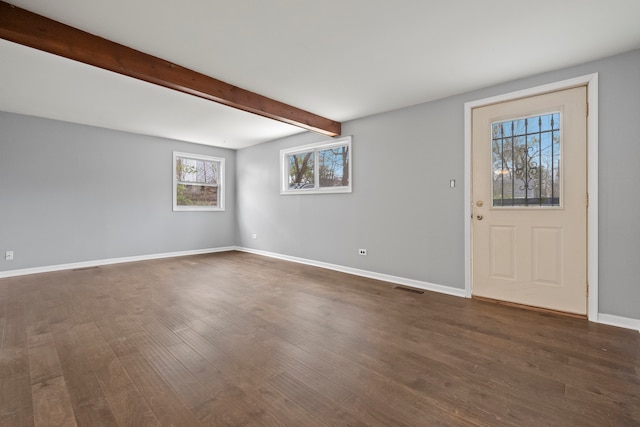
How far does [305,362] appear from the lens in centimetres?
203

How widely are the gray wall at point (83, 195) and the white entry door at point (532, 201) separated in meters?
5.97

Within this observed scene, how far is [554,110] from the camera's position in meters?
2.96

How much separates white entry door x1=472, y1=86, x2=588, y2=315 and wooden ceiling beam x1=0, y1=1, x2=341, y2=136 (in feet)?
9.48

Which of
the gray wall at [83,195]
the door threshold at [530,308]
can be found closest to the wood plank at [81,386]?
the gray wall at [83,195]

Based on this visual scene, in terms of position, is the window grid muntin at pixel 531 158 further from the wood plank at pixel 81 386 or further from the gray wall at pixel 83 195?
the gray wall at pixel 83 195

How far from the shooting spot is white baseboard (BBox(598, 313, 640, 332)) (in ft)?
8.36

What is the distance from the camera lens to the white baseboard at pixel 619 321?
8.36 feet

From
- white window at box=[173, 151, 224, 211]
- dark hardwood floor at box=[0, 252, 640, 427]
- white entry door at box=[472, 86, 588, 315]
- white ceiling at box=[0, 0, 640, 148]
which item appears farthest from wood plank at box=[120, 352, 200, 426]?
white window at box=[173, 151, 224, 211]

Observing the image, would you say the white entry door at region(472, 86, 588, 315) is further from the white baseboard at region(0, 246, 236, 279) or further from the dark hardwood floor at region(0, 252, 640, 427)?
the white baseboard at region(0, 246, 236, 279)

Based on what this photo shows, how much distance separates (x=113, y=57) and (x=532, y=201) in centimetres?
447

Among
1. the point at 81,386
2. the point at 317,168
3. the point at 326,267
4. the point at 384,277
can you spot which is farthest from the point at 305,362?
the point at 317,168

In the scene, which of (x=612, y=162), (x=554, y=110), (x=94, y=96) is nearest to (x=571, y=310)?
(x=612, y=162)

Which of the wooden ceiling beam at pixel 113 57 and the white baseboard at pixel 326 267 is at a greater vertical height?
the wooden ceiling beam at pixel 113 57

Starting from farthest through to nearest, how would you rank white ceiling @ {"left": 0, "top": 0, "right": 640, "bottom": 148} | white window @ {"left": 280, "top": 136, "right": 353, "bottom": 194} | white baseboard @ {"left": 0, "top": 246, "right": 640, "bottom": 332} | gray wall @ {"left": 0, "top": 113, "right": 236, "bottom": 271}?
1. white window @ {"left": 280, "top": 136, "right": 353, "bottom": 194}
2. gray wall @ {"left": 0, "top": 113, "right": 236, "bottom": 271}
3. white baseboard @ {"left": 0, "top": 246, "right": 640, "bottom": 332}
4. white ceiling @ {"left": 0, "top": 0, "right": 640, "bottom": 148}
